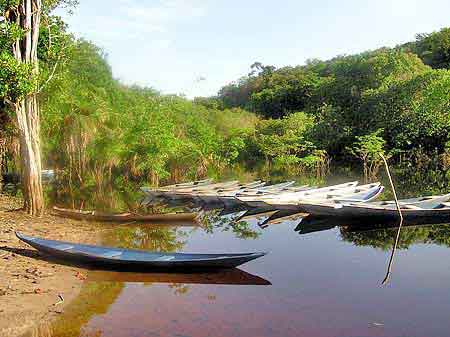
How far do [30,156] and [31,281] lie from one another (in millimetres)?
6051

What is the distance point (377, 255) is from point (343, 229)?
2.63m

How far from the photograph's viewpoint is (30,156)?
496 inches

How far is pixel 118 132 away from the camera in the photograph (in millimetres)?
21672

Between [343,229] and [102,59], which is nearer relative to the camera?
[343,229]

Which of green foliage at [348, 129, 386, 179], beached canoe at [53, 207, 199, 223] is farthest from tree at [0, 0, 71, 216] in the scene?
green foliage at [348, 129, 386, 179]

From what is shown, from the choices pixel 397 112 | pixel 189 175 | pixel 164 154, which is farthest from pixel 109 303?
pixel 397 112

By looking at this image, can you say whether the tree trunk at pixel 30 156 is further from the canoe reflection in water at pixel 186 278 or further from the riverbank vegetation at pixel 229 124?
the canoe reflection in water at pixel 186 278

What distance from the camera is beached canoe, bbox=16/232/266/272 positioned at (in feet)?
25.4

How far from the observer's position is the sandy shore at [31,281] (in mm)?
6129

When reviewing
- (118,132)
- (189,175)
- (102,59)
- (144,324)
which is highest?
(102,59)

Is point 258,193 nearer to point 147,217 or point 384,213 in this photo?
point 147,217

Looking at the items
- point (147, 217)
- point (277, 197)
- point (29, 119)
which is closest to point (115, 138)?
point (29, 119)

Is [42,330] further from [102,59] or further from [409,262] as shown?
[102,59]

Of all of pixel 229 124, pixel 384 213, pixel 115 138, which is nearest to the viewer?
pixel 384 213
